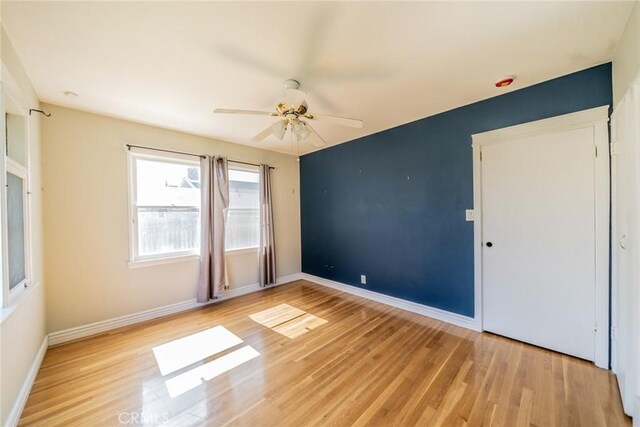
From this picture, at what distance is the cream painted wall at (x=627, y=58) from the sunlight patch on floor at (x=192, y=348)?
12.0 feet

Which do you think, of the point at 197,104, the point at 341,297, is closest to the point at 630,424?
the point at 341,297

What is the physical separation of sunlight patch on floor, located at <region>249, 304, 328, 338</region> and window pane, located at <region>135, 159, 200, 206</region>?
186 centimetres

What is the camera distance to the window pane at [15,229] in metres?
1.70

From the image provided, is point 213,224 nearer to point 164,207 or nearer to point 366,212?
point 164,207

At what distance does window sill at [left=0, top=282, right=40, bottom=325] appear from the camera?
1454 millimetres

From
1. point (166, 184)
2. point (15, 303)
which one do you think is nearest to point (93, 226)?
point (166, 184)

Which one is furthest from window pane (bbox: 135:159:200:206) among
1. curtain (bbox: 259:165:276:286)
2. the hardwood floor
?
the hardwood floor

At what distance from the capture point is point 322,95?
7.94ft

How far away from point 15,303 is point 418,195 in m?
3.76

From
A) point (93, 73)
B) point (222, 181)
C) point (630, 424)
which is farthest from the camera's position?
point (222, 181)

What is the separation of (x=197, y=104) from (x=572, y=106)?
11.6 ft

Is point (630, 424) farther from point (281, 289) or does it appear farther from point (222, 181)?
point (222, 181)

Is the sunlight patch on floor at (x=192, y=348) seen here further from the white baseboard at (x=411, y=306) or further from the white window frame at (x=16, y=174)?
the white baseboard at (x=411, y=306)
